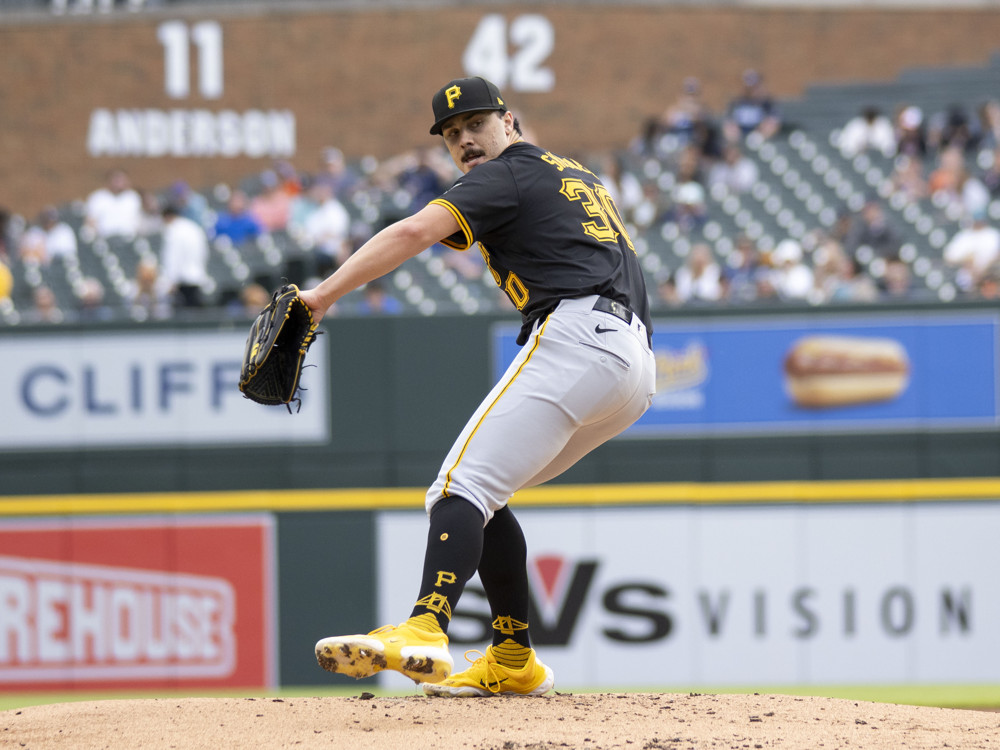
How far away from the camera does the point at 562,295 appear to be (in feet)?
11.9

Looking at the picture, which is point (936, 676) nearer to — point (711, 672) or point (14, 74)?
point (711, 672)

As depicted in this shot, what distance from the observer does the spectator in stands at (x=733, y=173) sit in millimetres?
15219

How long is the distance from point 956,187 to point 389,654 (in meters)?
11.8

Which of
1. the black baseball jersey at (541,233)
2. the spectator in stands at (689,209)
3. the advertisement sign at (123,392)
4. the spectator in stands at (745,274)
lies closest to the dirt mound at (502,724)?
the black baseball jersey at (541,233)

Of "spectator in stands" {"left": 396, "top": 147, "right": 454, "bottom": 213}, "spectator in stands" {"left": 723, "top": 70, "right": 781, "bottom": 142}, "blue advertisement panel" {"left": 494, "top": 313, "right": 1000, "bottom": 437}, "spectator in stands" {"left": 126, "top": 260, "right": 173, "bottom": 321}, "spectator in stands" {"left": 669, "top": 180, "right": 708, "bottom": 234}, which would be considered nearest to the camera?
"blue advertisement panel" {"left": 494, "top": 313, "right": 1000, "bottom": 437}

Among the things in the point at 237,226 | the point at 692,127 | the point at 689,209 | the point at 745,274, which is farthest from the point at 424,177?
the point at 745,274

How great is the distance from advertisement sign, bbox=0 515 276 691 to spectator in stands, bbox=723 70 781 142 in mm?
10376

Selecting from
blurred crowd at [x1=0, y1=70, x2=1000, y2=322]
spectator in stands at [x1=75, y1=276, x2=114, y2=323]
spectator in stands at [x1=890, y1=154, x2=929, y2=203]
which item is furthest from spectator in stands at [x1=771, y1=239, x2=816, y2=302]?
spectator in stands at [x1=75, y1=276, x2=114, y2=323]

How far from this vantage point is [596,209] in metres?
3.73

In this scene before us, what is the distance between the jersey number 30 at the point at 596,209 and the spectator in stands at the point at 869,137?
41.1 feet

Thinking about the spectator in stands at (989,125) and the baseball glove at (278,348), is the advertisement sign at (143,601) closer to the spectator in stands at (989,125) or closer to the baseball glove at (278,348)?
the baseball glove at (278,348)

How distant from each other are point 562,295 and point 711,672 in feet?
17.3

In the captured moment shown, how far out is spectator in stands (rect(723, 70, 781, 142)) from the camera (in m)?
16.8

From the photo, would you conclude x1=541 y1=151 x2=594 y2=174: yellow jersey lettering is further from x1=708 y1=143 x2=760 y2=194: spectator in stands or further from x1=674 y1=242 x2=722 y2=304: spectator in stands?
x1=708 y1=143 x2=760 y2=194: spectator in stands
